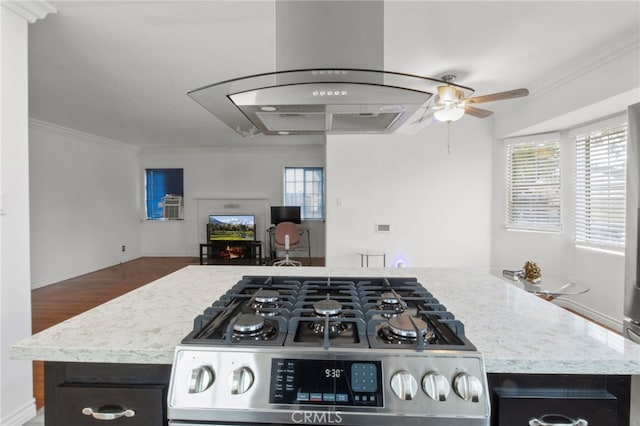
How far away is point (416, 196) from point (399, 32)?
95.8 inches

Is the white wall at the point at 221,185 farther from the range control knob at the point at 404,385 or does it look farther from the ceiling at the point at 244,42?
the range control knob at the point at 404,385

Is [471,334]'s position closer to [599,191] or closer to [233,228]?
[599,191]

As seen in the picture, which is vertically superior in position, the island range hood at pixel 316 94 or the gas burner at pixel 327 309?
the island range hood at pixel 316 94

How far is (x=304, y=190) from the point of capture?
22.1 ft

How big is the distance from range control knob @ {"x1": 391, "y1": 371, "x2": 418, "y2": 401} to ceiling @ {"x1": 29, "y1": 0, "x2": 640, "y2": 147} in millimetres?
1166

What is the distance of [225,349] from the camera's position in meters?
0.71

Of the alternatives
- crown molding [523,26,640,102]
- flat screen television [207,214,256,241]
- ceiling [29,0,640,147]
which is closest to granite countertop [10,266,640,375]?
ceiling [29,0,640,147]

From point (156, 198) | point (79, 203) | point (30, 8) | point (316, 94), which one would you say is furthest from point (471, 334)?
point (156, 198)

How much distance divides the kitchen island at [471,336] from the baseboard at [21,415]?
1309mm

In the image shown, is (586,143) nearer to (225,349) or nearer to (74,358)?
(225,349)

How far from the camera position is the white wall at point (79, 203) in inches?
176

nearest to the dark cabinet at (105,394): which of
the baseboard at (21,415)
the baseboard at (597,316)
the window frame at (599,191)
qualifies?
the baseboard at (21,415)

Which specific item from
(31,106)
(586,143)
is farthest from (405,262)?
(31,106)

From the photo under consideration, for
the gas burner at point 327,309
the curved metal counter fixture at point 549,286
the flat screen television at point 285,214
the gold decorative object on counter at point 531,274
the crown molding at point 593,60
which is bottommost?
the curved metal counter fixture at point 549,286
